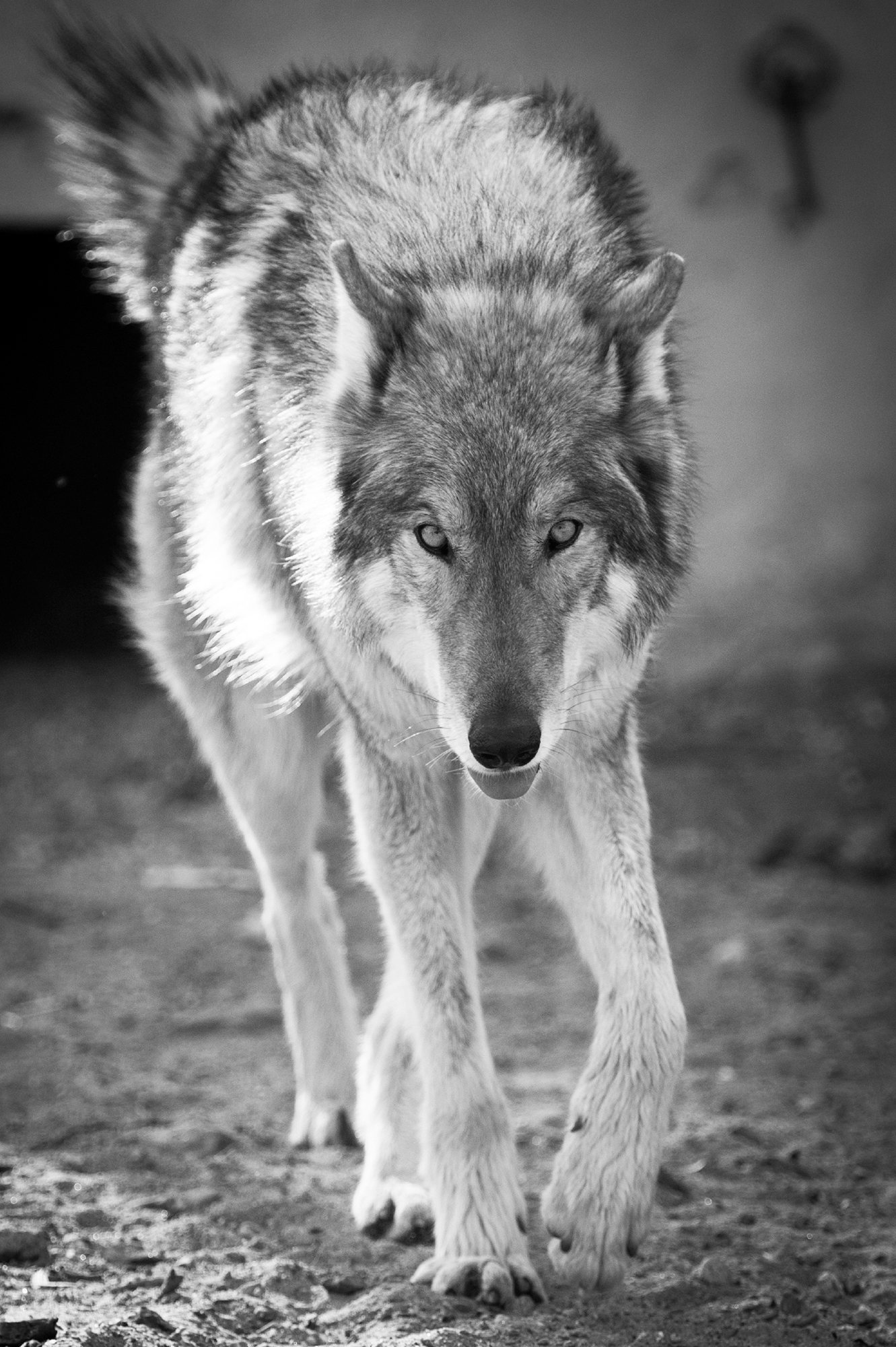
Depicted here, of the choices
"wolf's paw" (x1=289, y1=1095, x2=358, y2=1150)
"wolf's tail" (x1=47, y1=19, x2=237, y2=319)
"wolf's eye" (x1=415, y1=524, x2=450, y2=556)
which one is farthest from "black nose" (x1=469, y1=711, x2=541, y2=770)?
"wolf's tail" (x1=47, y1=19, x2=237, y2=319)

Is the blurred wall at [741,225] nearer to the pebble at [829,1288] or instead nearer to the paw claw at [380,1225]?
the paw claw at [380,1225]

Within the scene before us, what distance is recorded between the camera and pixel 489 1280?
123 inches

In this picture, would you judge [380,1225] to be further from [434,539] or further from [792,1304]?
[434,539]

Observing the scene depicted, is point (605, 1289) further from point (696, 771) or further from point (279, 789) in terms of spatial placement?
point (696, 771)

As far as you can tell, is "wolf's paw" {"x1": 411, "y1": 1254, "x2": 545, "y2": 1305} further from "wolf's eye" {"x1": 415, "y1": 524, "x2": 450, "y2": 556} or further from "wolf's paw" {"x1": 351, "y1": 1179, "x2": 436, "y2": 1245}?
"wolf's eye" {"x1": 415, "y1": 524, "x2": 450, "y2": 556}

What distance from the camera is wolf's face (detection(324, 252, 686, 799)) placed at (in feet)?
10.1

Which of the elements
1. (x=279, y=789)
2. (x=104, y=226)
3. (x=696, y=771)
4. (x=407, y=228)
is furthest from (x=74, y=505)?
(x=407, y=228)

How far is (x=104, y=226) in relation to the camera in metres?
5.02

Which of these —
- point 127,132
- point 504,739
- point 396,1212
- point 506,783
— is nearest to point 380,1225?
point 396,1212

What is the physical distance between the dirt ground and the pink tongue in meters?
0.77

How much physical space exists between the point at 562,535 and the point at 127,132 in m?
2.47

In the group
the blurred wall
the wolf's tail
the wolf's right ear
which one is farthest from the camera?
the blurred wall

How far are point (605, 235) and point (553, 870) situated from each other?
4.76 feet

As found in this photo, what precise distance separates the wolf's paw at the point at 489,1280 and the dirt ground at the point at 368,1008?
41 mm
